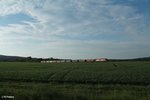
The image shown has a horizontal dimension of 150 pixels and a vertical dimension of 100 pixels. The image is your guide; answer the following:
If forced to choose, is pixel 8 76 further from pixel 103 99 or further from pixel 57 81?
pixel 103 99

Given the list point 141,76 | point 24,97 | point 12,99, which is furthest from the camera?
point 141,76

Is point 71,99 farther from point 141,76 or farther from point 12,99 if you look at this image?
point 141,76

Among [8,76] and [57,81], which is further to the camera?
[8,76]

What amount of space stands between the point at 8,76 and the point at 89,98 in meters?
32.9

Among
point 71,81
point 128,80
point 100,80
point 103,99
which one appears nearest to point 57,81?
point 71,81

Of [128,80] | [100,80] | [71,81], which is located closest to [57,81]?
[71,81]

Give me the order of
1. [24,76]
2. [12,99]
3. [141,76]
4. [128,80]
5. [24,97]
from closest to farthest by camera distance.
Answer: [12,99], [24,97], [128,80], [141,76], [24,76]

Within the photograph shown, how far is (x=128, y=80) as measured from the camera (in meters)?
40.5

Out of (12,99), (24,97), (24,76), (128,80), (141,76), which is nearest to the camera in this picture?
(12,99)

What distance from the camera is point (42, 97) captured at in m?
16.6

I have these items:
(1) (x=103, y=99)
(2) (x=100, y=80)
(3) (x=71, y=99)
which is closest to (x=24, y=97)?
(3) (x=71, y=99)

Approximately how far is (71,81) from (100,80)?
360cm

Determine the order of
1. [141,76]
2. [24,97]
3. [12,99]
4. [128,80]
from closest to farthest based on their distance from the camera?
[12,99], [24,97], [128,80], [141,76]

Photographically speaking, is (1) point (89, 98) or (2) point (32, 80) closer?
(1) point (89, 98)
